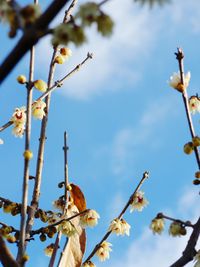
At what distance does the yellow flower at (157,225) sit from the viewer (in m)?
3.22

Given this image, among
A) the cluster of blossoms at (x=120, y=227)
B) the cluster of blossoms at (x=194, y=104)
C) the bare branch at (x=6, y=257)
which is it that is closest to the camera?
the bare branch at (x=6, y=257)

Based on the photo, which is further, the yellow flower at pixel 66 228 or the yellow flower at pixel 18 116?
the yellow flower at pixel 18 116

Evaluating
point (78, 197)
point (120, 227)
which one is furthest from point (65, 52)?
point (120, 227)

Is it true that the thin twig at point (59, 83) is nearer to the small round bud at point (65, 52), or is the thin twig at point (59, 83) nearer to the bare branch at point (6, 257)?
the small round bud at point (65, 52)

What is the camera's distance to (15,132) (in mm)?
4574

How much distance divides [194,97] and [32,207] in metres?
1.34

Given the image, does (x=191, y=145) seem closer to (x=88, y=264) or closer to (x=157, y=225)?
(x=157, y=225)

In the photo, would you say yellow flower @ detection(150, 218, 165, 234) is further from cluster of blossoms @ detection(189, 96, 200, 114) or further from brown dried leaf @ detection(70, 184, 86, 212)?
brown dried leaf @ detection(70, 184, 86, 212)

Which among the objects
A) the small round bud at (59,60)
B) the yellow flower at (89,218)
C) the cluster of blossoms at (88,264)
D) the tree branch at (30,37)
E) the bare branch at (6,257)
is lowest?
the bare branch at (6,257)

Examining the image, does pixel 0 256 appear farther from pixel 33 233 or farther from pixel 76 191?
pixel 76 191

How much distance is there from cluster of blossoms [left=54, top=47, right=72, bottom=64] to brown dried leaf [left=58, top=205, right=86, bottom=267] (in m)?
1.17

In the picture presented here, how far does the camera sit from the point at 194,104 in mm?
4039

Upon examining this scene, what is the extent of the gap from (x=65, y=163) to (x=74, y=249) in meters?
0.61

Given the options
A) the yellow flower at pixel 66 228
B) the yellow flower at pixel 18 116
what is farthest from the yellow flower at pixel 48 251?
the yellow flower at pixel 18 116
